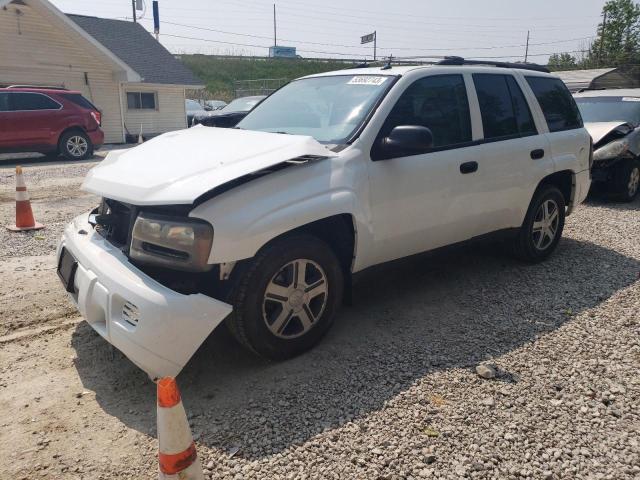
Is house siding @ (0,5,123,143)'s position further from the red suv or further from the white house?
the red suv

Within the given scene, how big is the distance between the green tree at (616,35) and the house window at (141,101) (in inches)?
1643

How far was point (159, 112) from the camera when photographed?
75.3 feet

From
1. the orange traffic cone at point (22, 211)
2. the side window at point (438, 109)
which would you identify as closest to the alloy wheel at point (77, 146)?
the orange traffic cone at point (22, 211)

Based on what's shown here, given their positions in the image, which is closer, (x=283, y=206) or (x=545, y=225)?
(x=283, y=206)

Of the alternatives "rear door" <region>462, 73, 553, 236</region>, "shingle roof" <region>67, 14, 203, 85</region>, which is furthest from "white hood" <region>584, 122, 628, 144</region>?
"shingle roof" <region>67, 14, 203, 85</region>

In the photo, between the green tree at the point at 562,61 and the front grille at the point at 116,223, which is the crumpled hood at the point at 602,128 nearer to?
the front grille at the point at 116,223

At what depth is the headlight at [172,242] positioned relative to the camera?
9.22 feet

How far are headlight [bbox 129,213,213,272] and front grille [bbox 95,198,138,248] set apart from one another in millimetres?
339

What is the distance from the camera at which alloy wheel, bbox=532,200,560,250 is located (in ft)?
16.9

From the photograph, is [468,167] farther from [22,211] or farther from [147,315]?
[22,211]

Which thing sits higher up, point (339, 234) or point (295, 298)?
point (339, 234)

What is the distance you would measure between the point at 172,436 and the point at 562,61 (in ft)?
202

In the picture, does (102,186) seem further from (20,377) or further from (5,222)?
(5,222)

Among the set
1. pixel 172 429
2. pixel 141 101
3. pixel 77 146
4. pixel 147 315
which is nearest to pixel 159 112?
pixel 141 101
